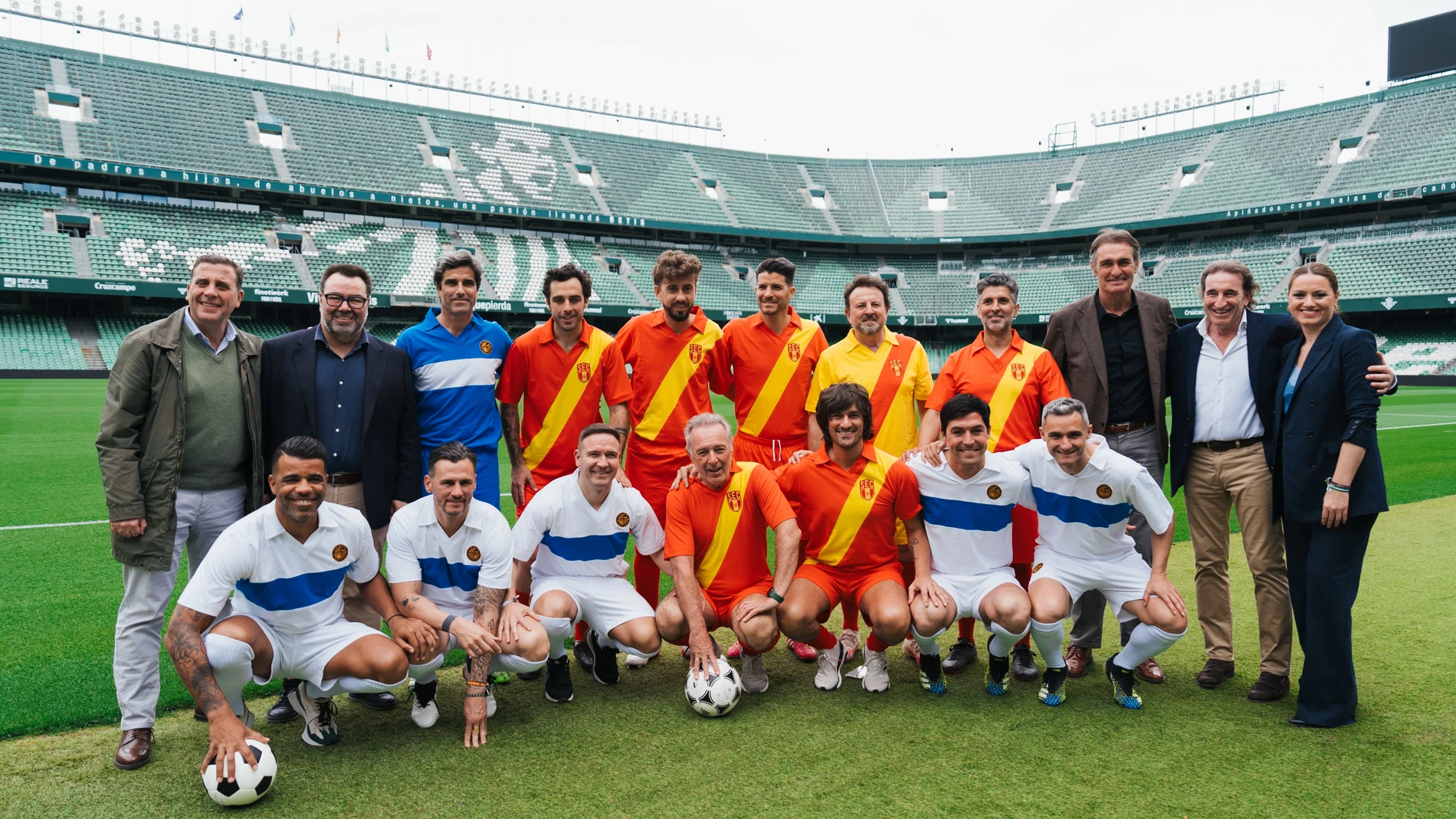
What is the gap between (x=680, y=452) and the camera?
5.48m

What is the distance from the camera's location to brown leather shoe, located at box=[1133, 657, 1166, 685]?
461cm

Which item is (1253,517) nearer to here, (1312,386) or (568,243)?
(1312,386)

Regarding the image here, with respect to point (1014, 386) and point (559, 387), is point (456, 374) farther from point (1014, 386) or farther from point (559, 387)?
point (1014, 386)

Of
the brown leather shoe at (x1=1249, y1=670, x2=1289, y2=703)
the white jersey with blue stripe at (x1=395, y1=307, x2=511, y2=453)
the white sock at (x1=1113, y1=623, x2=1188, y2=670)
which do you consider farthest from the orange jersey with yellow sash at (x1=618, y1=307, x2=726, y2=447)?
the brown leather shoe at (x1=1249, y1=670, x2=1289, y2=703)

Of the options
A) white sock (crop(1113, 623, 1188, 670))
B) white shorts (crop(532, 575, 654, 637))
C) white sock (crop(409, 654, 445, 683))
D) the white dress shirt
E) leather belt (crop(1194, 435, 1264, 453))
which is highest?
the white dress shirt

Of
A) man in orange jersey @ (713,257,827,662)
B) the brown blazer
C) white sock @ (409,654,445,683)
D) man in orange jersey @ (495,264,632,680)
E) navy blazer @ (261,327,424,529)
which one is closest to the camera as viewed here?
white sock @ (409,654,445,683)

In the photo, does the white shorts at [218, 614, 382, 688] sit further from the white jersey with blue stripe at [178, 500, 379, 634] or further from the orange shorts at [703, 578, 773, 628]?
the orange shorts at [703, 578, 773, 628]

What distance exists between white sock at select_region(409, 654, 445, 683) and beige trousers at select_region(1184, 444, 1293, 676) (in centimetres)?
401

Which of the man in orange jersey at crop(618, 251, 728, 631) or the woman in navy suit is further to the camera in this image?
the man in orange jersey at crop(618, 251, 728, 631)

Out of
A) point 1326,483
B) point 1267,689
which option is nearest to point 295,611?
point 1267,689

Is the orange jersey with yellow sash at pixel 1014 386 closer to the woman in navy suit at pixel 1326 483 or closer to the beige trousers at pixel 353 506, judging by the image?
the woman in navy suit at pixel 1326 483

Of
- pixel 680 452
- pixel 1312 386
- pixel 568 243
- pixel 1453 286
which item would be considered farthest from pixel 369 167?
pixel 1453 286

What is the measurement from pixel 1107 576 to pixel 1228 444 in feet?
3.30

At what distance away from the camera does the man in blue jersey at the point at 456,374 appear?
5.04 m
